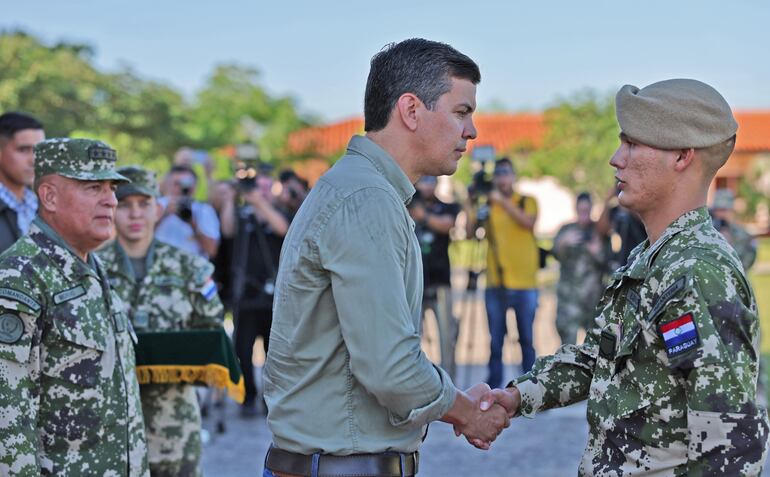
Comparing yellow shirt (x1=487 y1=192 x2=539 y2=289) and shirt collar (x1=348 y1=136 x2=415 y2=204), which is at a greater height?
yellow shirt (x1=487 y1=192 x2=539 y2=289)

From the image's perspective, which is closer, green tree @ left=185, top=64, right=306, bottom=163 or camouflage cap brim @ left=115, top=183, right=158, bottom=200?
camouflage cap brim @ left=115, top=183, right=158, bottom=200

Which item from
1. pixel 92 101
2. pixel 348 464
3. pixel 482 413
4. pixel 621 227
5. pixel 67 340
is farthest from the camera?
pixel 92 101

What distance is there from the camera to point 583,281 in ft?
33.3

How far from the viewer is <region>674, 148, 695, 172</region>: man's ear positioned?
110 inches

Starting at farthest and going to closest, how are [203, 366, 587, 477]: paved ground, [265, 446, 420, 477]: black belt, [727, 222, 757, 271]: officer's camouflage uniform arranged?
[727, 222, 757, 271]: officer's camouflage uniform
[203, 366, 587, 477]: paved ground
[265, 446, 420, 477]: black belt

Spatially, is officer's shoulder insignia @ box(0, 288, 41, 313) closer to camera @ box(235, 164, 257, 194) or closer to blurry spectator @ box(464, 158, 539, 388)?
camera @ box(235, 164, 257, 194)

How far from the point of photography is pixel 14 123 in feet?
17.5

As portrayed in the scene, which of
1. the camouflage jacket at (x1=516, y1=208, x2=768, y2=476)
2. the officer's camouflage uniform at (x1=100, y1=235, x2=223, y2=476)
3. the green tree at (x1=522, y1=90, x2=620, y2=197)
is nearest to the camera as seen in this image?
the camouflage jacket at (x1=516, y1=208, x2=768, y2=476)

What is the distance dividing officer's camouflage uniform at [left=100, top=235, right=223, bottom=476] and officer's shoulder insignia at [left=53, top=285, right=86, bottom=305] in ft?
3.68

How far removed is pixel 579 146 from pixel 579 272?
32670mm

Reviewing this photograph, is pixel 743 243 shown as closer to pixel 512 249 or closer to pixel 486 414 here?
pixel 512 249

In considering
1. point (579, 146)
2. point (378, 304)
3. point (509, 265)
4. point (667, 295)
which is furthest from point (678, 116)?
point (579, 146)

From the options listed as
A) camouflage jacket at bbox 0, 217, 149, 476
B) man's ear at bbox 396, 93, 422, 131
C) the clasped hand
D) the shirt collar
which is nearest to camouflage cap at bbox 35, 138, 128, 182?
camouflage jacket at bbox 0, 217, 149, 476

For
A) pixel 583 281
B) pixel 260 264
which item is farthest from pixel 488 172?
pixel 260 264
